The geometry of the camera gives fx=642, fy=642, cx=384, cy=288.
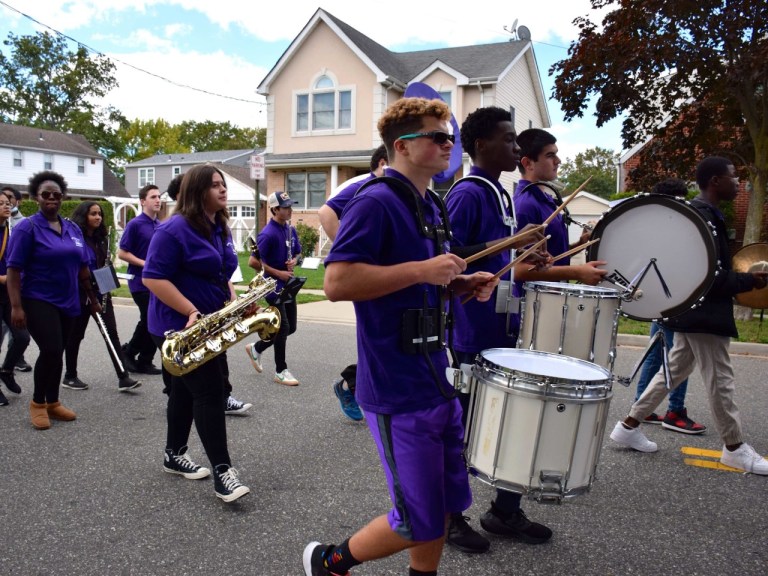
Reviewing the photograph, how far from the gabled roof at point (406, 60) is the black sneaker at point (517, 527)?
75.4ft

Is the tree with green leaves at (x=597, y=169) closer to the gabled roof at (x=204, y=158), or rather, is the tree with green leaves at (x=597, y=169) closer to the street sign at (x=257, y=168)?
the gabled roof at (x=204, y=158)

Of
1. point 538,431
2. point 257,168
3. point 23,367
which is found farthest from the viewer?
point 257,168

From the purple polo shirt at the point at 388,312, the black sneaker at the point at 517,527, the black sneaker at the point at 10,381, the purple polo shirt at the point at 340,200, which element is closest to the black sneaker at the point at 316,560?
the purple polo shirt at the point at 388,312

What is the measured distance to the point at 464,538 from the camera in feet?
10.8

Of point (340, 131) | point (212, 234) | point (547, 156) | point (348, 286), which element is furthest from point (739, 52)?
point (340, 131)

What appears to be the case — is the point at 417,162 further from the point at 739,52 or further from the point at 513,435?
the point at 739,52

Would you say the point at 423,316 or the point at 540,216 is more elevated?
the point at 540,216

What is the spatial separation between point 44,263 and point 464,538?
4.00 meters

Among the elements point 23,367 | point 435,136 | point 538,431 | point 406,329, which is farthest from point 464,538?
point 23,367

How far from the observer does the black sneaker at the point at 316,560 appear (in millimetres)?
2639

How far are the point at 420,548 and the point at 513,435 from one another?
54 centimetres

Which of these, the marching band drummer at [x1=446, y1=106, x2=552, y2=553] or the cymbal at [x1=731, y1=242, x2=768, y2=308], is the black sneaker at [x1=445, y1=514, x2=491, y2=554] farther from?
the cymbal at [x1=731, y1=242, x2=768, y2=308]

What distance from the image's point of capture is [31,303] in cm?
517

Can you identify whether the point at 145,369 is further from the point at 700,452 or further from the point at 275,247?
the point at 700,452
